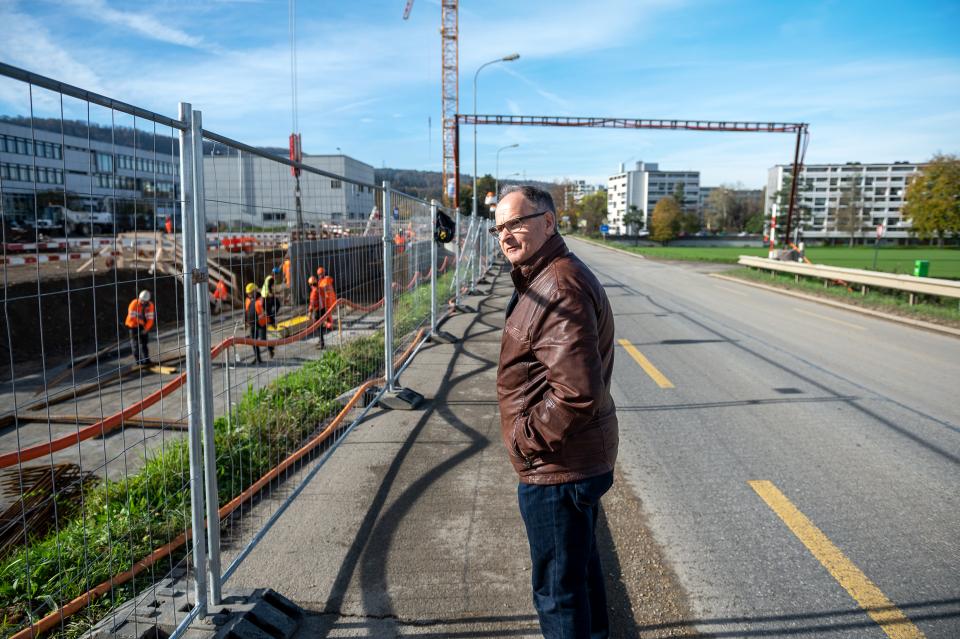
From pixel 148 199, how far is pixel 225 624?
185cm

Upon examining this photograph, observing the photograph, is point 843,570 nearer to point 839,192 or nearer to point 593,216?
point 593,216

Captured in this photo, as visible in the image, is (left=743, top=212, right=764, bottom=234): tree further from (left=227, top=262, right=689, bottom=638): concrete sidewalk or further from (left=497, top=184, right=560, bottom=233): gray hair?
(left=497, top=184, right=560, bottom=233): gray hair

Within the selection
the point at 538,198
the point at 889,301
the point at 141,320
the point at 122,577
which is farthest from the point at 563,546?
the point at 889,301

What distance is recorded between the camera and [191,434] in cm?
268

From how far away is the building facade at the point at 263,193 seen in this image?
10.1 feet

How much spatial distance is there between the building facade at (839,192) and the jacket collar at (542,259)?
11291 cm

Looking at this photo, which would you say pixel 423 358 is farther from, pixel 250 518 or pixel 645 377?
pixel 250 518

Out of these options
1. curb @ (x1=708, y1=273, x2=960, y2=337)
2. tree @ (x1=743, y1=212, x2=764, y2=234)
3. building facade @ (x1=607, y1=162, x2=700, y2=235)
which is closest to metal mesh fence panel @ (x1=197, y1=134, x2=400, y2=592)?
curb @ (x1=708, y1=273, x2=960, y2=337)

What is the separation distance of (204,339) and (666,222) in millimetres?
88750

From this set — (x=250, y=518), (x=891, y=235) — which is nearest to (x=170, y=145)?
(x=250, y=518)

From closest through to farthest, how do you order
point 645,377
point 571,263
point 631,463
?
1. point 571,263
2. point 631,463
3. point 645,377

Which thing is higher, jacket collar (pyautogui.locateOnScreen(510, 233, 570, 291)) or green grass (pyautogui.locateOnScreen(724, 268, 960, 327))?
jacket collar (pyautogui.locateOnScreen(510, 233, 570, 291))

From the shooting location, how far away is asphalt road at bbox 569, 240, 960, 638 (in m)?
3.15

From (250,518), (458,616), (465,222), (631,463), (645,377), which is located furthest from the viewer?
(465,222)
